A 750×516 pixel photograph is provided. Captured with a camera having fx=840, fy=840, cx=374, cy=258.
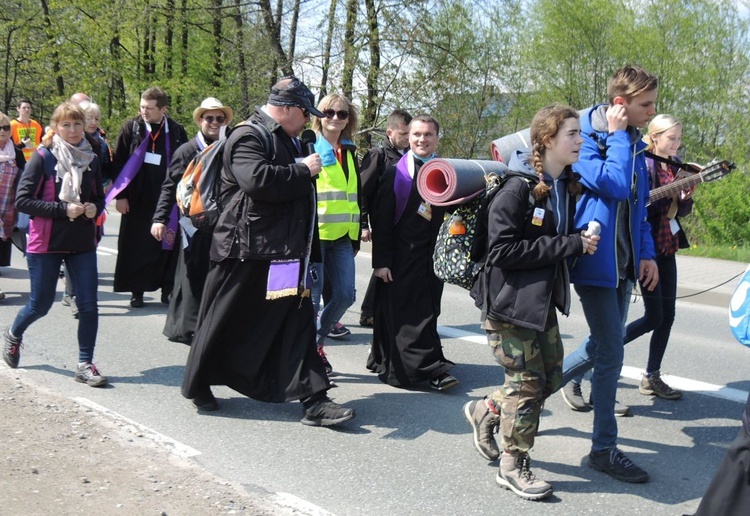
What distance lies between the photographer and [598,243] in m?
4.08

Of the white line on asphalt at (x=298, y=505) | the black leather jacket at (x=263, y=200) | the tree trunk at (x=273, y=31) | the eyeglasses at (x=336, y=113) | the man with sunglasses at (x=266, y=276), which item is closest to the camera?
the white line on asphalt at (x=298, y=505)

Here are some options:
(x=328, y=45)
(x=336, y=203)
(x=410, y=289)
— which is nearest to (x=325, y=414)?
(x=410, y=289)

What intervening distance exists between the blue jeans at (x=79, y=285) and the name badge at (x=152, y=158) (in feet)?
8.67

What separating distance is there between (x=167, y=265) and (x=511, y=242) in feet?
17.6

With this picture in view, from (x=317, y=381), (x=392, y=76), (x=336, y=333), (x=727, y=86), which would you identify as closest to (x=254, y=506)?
(x=317, y=381)

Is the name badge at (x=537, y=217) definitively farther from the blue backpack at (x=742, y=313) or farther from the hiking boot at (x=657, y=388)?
the hiking boot at (x=657, y=388)

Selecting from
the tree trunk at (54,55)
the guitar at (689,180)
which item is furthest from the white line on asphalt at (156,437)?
the tree trunk at (54,55)

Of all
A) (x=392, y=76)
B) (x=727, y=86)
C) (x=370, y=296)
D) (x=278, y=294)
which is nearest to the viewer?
(x=278, y=294)

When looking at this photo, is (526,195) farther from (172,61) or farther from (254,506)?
(172,61)

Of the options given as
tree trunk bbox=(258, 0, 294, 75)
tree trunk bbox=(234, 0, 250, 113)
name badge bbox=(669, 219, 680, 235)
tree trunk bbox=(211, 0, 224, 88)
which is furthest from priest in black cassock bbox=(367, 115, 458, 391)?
tree trunk bbox=(211, 0, 224, 88)

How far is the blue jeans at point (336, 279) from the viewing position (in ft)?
19.2

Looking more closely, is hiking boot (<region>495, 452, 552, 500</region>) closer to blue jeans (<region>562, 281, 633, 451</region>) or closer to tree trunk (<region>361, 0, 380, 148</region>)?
blue jeans (<region>562, 281, 633, 451</region>)

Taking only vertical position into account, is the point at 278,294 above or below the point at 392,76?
below

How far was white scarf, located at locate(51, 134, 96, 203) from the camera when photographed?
5605 millimetres
